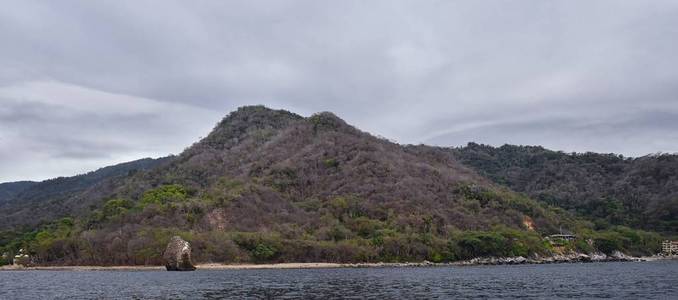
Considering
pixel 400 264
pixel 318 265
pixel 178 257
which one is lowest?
pixel 400 264

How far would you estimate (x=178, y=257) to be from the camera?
444 feet

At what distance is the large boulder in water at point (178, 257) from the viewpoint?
13512 cm

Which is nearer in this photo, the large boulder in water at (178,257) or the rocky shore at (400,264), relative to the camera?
the large boulder in water at (178,257)

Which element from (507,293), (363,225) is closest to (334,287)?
(507,293)

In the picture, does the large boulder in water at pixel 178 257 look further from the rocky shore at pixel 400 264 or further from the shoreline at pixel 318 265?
the rocky shore at pixel 400 264

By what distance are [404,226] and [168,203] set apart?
68.7m

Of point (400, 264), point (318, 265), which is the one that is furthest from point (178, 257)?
point (400, 264)

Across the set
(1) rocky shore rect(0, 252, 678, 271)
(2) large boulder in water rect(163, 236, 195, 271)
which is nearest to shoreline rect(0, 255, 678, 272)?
(1) rocky shore rect(0, 252, 678, 271)

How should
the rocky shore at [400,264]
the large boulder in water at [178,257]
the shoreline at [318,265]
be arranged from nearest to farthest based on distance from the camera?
the large boulder in water at [178,257] → the shoreline at [318,265] → the rocky shore at [400,264]

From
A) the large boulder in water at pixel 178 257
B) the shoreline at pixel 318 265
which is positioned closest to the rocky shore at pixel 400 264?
the shoreline at pixel 318 265

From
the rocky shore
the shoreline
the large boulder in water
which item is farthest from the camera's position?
the rocky shore

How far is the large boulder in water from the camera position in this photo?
443 ft

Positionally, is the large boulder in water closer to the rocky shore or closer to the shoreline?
the shoreline

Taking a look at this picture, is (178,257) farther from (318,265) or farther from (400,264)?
(400,264)
